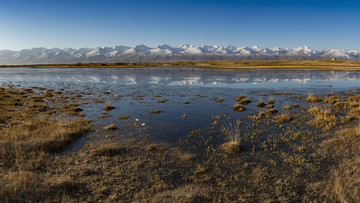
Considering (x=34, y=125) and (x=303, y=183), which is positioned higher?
(x=34, y=125)

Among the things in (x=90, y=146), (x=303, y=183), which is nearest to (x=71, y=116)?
(x=90, y=146)

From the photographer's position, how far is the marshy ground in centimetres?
721

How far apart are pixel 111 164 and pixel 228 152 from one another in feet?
20.2

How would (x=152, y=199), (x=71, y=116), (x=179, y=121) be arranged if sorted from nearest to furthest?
(x=152, y=199), (x=179, y=121), (x=71, y=116)

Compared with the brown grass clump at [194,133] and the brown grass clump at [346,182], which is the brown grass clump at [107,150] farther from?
the brown grass clump at [346,182]

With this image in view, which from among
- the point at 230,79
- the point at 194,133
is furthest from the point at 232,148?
the point at 230,79

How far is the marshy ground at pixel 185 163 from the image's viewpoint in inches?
284

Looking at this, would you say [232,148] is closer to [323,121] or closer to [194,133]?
[194,133]

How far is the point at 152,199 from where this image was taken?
6938mm

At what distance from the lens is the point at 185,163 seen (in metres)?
9.69

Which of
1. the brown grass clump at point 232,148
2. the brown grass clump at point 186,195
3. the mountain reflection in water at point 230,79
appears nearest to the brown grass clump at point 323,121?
the brown grass clump at point 232,148

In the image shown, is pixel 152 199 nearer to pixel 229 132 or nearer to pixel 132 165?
pixel 132 165

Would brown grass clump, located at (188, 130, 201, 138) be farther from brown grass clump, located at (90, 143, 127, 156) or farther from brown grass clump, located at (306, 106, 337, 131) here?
brown grass clump, located at (306, 106, 337, 131)

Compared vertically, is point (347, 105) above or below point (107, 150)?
above
